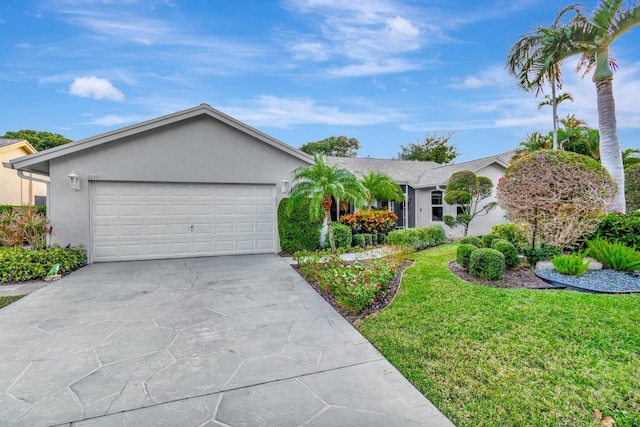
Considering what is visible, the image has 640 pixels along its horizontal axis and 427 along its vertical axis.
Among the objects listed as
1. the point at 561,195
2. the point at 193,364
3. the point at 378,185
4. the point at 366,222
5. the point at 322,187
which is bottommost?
the point at 193,364

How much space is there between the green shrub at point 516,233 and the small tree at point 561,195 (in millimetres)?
296

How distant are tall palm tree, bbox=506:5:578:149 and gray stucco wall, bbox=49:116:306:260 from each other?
30.8ft

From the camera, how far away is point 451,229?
14508 millimetres

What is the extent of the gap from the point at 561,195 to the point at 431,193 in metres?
9.23

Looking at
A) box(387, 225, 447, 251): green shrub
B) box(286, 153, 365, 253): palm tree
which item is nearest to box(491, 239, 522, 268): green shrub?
box(387, 225, 447, 251): green shrub

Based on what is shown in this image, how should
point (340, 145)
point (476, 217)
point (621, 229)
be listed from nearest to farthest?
point (621, 229) < point (476, 217) < point (340, 145)

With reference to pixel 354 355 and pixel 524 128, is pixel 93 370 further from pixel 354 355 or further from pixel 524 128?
pixel 524 128

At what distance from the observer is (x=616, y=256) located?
5930 mm

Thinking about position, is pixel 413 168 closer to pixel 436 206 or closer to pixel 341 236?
pixel 436 206

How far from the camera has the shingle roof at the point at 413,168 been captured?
600 inches

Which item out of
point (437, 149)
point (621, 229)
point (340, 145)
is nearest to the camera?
point (621, 229)

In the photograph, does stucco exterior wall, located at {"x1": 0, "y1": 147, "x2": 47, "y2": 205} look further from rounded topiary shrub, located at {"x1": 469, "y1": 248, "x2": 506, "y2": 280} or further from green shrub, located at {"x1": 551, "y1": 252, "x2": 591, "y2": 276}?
green shrub, located at {"x1": 551, "y1": 252, "x2": 591, "y2": 276}

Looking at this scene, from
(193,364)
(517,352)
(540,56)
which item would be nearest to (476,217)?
(540,56)

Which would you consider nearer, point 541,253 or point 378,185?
point 541,253
